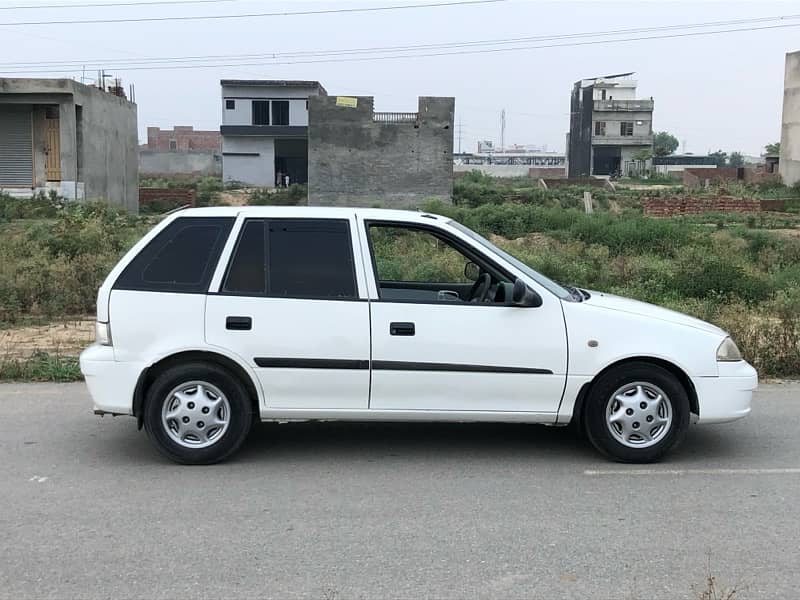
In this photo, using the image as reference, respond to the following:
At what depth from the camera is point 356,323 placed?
19.0 feet

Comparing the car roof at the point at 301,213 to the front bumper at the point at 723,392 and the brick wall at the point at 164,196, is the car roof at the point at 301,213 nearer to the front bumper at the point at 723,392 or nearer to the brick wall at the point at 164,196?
the front bumper at the point at 723,392

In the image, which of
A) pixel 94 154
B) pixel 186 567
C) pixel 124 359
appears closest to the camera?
pixel 186 567

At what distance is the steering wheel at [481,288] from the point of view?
21.3 feet

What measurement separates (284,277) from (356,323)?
1.98 feet

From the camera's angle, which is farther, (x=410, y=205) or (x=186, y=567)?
(x=410, y=205)

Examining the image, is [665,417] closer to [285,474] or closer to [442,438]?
[442,438]

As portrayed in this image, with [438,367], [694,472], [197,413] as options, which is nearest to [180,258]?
[197,413]

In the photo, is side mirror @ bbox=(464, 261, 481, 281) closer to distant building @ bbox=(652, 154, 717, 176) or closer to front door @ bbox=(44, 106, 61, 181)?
front door @ bbox=(44, 106, 61, 181)

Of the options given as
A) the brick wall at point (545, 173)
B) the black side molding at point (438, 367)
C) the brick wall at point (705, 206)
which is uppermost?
the brick wall at point (545, 173)

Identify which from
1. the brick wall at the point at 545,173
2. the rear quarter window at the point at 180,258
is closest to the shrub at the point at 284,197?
the rear quarter window at the point at 180,258

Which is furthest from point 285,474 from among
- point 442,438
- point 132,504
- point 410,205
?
point 410,205

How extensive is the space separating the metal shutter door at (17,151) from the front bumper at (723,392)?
29.8 meters

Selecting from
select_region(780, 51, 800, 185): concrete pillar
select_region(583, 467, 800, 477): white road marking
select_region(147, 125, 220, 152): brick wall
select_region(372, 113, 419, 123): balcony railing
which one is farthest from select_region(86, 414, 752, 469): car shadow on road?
select_region(147, 125, 220, 152): brick wall

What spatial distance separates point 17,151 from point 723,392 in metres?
30.5
